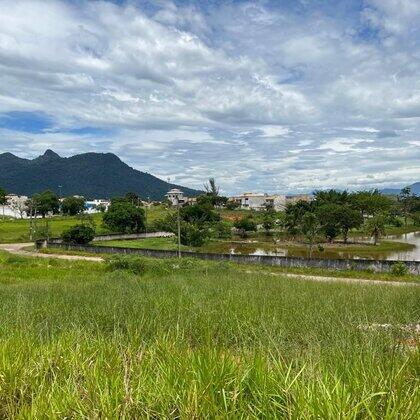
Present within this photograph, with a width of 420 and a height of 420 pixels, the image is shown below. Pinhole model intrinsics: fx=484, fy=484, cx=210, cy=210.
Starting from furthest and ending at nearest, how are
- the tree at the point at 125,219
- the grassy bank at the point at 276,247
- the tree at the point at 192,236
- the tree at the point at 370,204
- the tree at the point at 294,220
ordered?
the tree at the point at 370,204 → the tree at the point at 294,220 → the tree at the point at 125,219 → the tree at the point at 192,236 → the grassy bank at the point at 276,247

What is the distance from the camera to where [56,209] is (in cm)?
11225

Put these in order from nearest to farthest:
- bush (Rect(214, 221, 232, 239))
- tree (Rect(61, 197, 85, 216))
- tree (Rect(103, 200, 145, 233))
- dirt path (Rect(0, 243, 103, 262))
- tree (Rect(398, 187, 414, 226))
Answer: dirt path (Rect(0, 243, 103, 262)) < tree (Rect(103, 200, 145, 233)) < bush (Rect(214, 221, 232, 239)) < tree (Rect(398, 187, 414, 226)) < tree (Rect(61, 197, 85, 216))

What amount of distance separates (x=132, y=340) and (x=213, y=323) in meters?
1.95

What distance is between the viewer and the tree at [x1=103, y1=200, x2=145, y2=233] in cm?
6656

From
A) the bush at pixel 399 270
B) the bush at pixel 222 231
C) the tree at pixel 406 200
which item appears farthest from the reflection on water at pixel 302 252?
the tree at pixel 406 200

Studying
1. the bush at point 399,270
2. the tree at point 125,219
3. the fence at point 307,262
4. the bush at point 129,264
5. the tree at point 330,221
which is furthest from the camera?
the tree at point 125,219

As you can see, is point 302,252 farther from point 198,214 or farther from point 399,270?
point 399,270

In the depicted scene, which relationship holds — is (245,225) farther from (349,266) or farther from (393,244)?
(349,266)

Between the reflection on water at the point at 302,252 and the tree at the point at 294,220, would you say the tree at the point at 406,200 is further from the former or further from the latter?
the reflection on water at the point at 302,252

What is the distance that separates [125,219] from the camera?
66.6 m

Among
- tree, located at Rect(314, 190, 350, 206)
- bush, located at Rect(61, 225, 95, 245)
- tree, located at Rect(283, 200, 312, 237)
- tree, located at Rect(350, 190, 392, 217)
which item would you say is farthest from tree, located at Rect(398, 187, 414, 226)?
bush, located at Rect(61, 225, 95, 245)

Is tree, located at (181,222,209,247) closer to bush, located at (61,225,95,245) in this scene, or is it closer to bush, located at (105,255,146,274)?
bush, located at (61,225,95,245)

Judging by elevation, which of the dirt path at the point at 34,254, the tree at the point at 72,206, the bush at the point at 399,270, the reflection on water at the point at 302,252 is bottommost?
the reflection on water at the point at 302,252

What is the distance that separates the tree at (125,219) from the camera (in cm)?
6656
